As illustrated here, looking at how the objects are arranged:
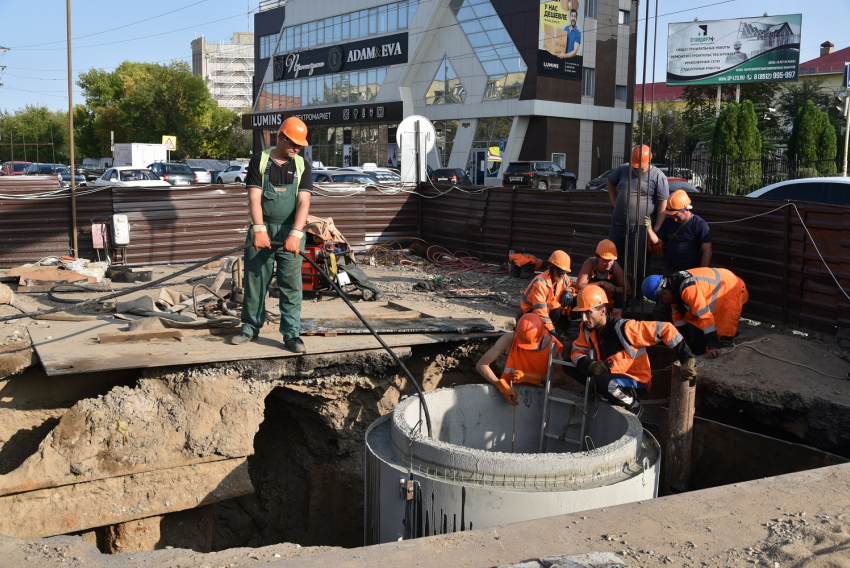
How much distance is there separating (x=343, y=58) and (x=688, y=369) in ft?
133

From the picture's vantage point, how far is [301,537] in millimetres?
7152

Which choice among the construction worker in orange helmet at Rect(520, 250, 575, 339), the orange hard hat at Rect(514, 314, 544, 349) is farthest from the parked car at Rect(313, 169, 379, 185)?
the orange hard hat at Rect(514, 314, 544, 349)

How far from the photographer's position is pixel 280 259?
19.5 ft

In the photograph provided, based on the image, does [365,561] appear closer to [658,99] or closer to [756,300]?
[756,300]

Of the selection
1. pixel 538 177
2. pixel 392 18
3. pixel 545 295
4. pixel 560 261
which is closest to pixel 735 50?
pixel 538 177

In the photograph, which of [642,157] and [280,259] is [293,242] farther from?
[642,157]

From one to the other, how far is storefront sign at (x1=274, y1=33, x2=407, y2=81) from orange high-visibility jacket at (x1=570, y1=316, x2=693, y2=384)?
1371 inches

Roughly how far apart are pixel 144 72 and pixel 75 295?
52.7 m

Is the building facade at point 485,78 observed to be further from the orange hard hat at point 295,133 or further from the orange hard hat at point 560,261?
the orange hard hat at point 295,133

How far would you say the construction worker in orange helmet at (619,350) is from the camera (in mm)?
5613

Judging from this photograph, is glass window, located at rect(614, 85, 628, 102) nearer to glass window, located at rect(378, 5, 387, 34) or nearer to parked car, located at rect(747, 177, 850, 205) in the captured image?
glass window, located at rect(378, 5, 387, 34)

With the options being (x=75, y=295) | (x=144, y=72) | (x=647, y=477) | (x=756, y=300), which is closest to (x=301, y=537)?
(x=647, y=477)

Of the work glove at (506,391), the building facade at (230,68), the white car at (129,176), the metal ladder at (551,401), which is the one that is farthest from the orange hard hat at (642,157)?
the building facade at (230,68)

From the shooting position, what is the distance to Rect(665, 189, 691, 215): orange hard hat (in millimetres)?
7543
